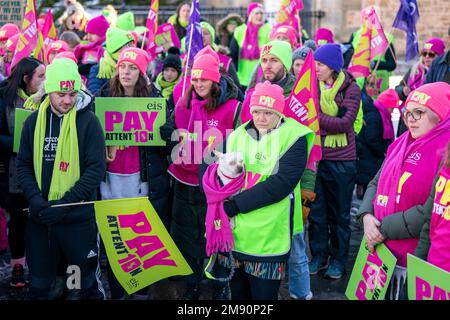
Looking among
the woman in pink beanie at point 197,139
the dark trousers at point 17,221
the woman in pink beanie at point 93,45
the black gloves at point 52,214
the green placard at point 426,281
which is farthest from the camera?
the woman in pink beanie at point 93,45

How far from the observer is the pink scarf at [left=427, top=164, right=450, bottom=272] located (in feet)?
11.1

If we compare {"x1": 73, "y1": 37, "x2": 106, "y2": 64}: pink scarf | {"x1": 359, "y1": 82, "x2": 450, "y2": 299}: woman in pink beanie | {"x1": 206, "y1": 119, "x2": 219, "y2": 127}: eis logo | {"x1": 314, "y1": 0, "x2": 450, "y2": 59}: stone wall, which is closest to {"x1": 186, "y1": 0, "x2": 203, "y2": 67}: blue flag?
{"x1": 206, "y1": 119, "x2": 219, "y2": 127}: eis logo

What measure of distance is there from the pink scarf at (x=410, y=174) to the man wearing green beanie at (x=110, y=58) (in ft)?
10.7

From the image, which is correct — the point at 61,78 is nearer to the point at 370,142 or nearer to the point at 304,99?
the point at 304,99

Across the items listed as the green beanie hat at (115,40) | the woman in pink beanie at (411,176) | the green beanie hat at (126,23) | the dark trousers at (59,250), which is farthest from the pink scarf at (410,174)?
the green beanie hat at (126,23)

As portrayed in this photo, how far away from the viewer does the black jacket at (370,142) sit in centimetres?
786

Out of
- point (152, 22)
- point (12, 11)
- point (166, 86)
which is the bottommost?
point (166, 86)

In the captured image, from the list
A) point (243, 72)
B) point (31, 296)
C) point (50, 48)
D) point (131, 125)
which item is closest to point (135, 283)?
point (31, 296)

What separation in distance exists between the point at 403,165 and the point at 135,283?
7.21 feet

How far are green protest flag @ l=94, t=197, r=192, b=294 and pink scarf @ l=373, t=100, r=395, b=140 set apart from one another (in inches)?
153

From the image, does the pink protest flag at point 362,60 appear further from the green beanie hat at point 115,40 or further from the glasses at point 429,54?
the green beanie hat at point 115,40

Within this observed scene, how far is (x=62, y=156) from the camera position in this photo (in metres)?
4.68

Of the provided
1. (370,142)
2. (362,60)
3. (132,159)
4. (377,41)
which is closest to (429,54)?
(377,41)

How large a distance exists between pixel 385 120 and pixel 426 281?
15.5ft
